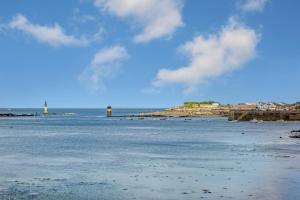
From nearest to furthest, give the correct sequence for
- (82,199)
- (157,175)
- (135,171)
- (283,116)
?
(82,199) → (157,175) → (135,171) → (283,116)

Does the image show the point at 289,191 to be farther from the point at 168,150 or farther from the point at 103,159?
the point at 168,150

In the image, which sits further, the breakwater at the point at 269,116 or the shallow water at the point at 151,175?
the breakwater at the point at 269,116

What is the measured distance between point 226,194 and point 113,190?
242 inches

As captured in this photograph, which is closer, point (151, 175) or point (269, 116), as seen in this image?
point (151, 175)

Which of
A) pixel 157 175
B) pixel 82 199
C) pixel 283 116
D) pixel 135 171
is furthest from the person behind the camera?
pixel 283 116

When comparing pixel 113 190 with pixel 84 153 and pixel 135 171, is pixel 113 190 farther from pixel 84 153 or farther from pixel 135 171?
pixel 84 153

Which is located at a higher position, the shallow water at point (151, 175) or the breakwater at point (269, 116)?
the breakwater at point (269, 116)

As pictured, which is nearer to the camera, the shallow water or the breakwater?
the shallow water

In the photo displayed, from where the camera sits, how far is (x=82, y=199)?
27453 millimetres

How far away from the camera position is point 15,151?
5644 cm

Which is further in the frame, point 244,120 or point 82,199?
point 244,120

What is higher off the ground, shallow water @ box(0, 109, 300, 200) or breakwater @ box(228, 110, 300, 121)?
breakwater @ box(228, 110, 300, 121)

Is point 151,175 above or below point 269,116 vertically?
below

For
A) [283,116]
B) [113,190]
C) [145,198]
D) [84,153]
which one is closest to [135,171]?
[113,190]
